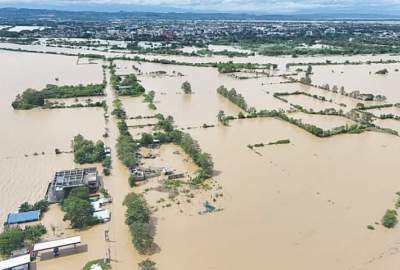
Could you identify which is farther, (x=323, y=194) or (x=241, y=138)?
(x=241, y=138)

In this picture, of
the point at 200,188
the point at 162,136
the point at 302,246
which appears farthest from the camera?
the point at 162,136

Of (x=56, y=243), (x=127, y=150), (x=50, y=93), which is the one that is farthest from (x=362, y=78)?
(x=56, y=243)

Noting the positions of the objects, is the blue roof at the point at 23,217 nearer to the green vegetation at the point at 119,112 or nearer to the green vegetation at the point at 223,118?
the green vegetation at the point at 119,112

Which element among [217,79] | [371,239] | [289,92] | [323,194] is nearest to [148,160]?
[323,194]

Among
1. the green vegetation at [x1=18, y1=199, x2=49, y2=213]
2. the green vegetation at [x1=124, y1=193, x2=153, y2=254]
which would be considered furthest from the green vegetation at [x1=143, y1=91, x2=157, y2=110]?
the green vegetation at [x1=124, y1=193, x2=153, y2=254]

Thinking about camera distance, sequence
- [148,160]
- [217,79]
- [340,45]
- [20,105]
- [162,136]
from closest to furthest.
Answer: [148,160], [162,136], [20,105], [217,79], [340,45]

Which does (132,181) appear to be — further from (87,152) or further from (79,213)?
(87,152)

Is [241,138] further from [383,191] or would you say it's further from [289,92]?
[289,92]
